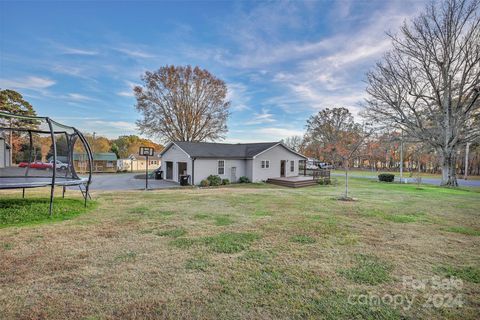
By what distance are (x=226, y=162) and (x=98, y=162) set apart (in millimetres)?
26272

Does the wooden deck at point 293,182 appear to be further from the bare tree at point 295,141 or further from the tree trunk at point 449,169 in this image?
the bare tree at point 295,141

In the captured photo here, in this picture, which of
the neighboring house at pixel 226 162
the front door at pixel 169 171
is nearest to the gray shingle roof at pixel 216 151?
the neighboring house at pixel 226 162

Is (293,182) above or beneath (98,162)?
beneath

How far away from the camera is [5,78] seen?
55.1 feet

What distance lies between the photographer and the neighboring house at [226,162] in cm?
1825

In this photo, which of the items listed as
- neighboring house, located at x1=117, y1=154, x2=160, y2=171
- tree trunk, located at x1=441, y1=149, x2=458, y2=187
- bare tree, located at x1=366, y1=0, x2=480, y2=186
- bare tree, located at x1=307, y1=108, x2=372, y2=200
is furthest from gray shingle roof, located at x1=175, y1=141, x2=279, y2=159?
bare tree, located at x1=307, y1=108, x2=372, y2=200

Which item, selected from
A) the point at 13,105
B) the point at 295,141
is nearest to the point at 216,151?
the point at 13,105

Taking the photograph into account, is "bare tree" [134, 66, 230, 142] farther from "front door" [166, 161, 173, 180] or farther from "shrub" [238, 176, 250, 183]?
"shrub" [238, 176, 250, 183]

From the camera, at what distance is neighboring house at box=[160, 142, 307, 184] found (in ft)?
59.9

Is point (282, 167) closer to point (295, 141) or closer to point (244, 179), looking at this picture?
point (244, 179)

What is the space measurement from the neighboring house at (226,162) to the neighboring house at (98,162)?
649 inches

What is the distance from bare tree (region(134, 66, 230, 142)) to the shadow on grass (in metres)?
20.8

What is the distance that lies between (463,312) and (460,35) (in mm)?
23172

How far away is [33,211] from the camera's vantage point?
657 centimetres
